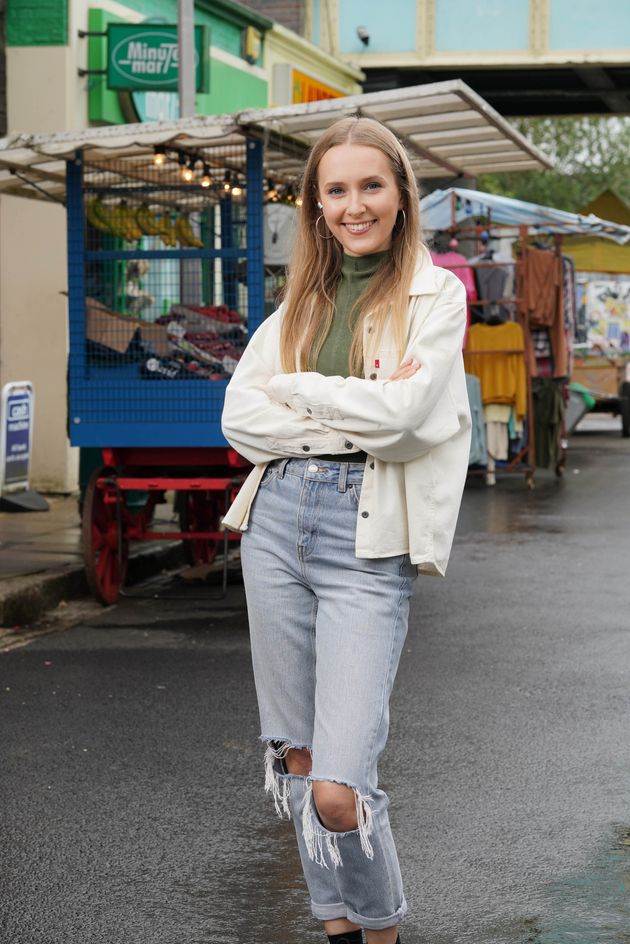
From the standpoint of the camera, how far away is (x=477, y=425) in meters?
14.4

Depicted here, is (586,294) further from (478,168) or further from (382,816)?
(382,816)

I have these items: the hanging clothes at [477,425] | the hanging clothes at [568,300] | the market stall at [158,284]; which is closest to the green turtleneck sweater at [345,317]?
the market stall at [158,284]

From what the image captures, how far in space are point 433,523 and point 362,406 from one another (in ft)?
0.98

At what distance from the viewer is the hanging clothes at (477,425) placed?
46.6ft

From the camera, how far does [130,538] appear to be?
8750 mm

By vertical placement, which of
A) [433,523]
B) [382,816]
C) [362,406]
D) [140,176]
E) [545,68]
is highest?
[545,68]

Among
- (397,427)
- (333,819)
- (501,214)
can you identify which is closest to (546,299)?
(501,214)

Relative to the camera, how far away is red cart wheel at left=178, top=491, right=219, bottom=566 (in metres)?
9.38

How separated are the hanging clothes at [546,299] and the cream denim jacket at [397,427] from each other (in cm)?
1178

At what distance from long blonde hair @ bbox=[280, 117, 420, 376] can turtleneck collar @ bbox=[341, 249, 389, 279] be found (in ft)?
0.06

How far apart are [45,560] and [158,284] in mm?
1893

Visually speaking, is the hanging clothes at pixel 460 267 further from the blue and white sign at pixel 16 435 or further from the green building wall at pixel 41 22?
the blue and white sign at pixel 16 435

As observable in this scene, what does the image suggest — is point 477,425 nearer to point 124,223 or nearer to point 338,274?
point 124,223

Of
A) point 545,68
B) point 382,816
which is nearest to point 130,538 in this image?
A: point 382,816
